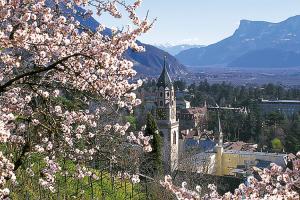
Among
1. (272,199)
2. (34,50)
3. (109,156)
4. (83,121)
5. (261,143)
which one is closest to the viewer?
(272,199)

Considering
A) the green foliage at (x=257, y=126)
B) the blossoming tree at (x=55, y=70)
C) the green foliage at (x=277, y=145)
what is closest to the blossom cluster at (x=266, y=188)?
the blossoming tree at (x=55, y=70)

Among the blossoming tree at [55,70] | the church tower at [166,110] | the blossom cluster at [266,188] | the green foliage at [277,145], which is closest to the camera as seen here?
the blossom cluster at [266,188]

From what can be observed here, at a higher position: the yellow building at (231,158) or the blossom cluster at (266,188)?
the blossom cluster at (266,188)

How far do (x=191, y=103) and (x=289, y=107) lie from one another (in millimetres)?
16813

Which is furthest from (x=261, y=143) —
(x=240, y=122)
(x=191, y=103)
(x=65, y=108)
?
(x=65, y=108)

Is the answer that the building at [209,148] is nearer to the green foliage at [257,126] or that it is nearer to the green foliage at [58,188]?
the green foliage at [257,126]

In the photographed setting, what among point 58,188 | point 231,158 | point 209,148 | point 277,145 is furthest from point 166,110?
point 58,188

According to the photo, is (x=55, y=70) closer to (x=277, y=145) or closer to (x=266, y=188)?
(x=266, y=188)

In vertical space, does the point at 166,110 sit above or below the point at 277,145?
above

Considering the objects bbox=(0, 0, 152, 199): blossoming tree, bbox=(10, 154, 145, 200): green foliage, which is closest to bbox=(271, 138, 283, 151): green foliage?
bbox=(10, 154, 145, 200): green foliage

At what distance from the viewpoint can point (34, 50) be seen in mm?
4891

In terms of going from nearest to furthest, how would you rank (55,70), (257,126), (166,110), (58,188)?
(55,70) < (58,188) < (166,110) < (257,126)

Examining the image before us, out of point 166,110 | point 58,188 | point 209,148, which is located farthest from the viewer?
point 209,148

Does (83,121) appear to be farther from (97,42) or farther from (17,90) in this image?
(97,42)
